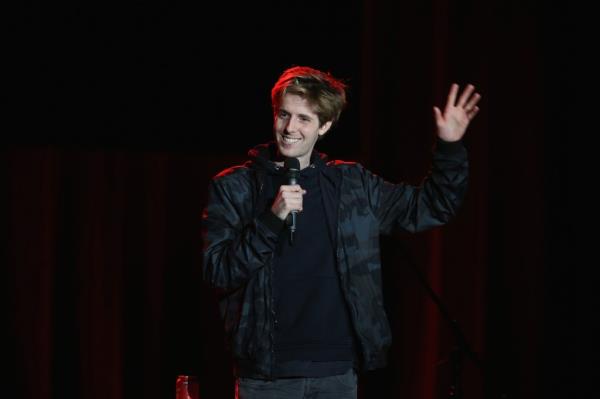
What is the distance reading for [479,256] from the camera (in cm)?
302

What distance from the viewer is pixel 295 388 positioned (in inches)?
72.7

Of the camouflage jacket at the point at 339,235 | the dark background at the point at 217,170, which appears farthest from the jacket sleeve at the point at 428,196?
the dark background at the point at 217,170

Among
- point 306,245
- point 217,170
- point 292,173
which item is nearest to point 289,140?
point 292,173

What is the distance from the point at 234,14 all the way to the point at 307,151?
1.17m

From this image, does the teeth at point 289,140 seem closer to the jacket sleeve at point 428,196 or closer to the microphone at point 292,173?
the microphone at point 292,173

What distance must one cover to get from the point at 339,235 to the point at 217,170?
123 centimetres

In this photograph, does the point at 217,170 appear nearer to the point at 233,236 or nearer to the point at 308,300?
the point at 233,236

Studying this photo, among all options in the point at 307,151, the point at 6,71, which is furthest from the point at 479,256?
the point at 6,71

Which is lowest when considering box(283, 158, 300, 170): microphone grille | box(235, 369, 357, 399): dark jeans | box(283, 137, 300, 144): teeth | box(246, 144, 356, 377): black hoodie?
box(235, 369, 357, 399): dark jeans

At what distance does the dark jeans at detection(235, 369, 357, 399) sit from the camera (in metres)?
1.84

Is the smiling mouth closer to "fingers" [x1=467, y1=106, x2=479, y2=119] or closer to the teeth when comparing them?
the teeth

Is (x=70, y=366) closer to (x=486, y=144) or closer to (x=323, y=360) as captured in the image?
(x=323, y=360)

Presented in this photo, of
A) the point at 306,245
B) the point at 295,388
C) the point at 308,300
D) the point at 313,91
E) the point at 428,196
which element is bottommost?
the point at 295,388

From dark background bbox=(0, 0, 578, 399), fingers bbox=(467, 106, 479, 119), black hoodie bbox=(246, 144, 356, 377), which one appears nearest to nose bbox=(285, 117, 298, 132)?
black hoodie bbox=(246, 144, 356, 377)
